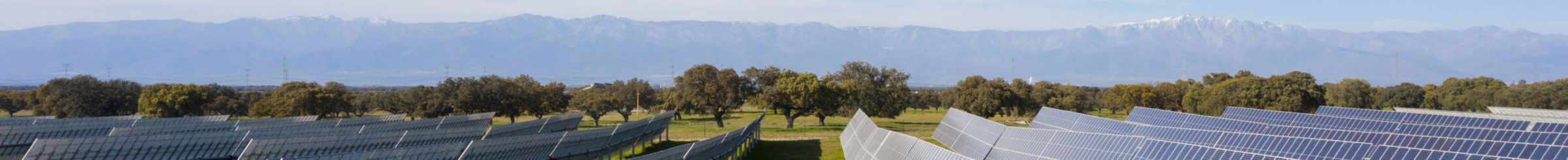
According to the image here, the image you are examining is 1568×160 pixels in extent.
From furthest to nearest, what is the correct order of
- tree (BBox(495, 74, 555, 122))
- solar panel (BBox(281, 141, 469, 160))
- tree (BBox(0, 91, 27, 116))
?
tree (BBox(0, 91, 27, 116))
tree (BBox(495, 74, 555, 122))
solar panel (BBox(281, 141, 469, 160))

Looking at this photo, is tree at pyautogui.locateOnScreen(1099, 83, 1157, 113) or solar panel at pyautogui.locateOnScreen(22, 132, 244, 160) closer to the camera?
solar panel at pyautogui.locateOnScreen(22, 132, 244, 160)

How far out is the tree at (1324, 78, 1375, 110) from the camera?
4195 inches

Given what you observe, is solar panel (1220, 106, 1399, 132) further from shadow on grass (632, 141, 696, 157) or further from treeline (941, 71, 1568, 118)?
treeline (941, 71, 1568, 118)

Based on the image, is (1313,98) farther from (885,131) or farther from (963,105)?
(885,131)

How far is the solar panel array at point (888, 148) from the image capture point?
30.3m

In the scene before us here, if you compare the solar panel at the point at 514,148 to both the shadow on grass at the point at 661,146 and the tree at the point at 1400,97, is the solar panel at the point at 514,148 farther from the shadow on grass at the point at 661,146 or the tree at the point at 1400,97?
the tree at the point at 1400,97

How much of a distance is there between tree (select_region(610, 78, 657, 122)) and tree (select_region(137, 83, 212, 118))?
3025 centimetres

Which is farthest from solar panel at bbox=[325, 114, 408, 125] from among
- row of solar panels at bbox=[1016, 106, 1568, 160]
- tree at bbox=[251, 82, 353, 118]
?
row of solar panels at bbox=[1016, 106, 1568, 160]

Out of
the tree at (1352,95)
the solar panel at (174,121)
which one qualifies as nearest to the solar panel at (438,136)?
the solar panel at (174,121)

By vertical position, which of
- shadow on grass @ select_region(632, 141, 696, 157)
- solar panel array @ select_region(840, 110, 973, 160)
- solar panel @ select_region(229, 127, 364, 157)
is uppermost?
solar panel array @ select_region(840, 110, 973, 160)

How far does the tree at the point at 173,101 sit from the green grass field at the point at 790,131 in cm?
2047

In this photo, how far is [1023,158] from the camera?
104ft

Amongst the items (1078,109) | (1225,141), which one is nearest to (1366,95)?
(1078,109)

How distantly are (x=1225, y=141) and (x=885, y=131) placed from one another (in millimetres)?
9667
